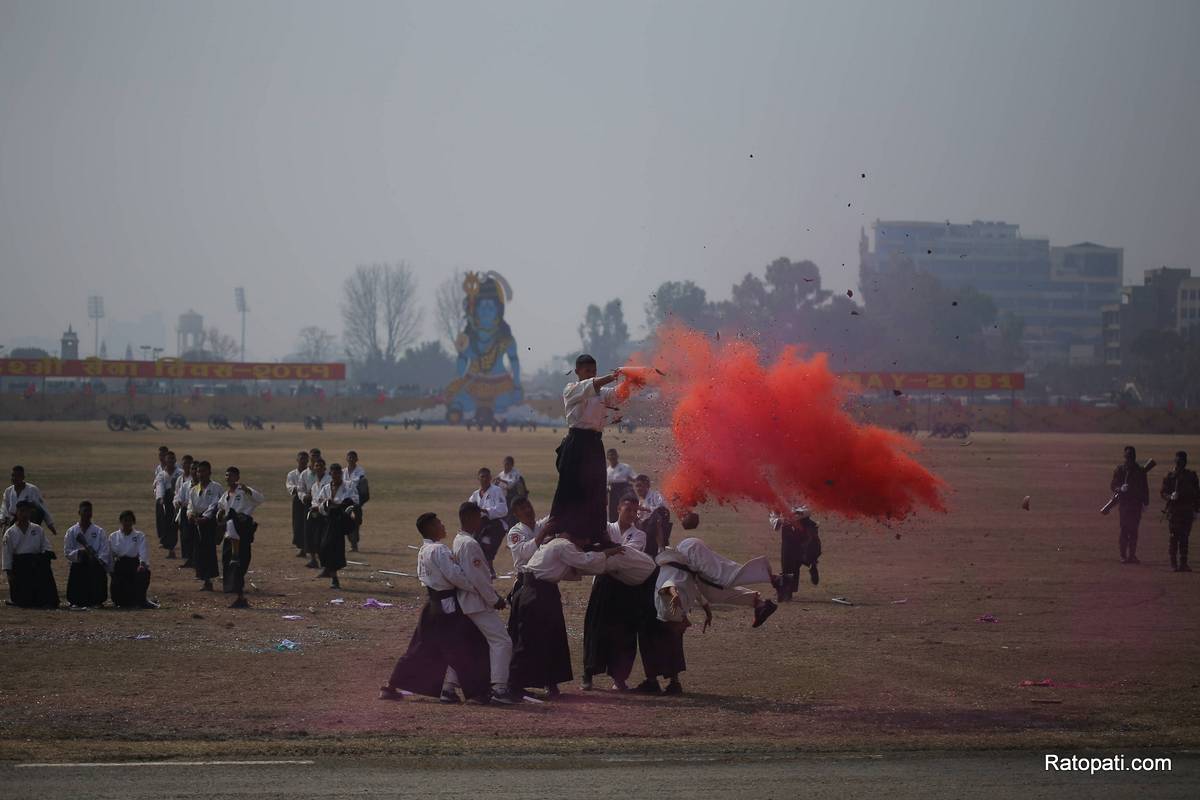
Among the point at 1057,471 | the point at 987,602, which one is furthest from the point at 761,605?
the point at 1057,471

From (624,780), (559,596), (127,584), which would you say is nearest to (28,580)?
(127,584)

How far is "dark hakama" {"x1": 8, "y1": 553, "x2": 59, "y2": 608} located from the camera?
1731 cm

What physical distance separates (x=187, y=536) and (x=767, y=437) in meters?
12.7

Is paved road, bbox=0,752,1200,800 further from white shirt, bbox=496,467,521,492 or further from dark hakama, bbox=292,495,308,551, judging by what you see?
dark hakama, bbox=292,495,308,551

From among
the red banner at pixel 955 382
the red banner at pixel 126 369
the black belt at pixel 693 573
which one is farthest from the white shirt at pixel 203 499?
the red banner at pixel 126 369

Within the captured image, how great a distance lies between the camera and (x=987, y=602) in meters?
18.9

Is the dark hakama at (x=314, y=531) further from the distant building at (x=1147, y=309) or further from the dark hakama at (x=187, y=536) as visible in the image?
the distant building at (x=1147, y=309)

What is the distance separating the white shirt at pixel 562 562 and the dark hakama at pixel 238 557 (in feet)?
23.7

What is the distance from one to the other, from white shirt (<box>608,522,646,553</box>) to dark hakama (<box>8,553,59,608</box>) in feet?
27.4

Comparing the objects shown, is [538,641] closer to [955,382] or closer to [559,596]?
[559,596]

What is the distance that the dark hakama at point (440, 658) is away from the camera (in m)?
12.1

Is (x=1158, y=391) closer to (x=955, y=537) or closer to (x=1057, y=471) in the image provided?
(x=1057, y=471)

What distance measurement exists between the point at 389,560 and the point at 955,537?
1285cm

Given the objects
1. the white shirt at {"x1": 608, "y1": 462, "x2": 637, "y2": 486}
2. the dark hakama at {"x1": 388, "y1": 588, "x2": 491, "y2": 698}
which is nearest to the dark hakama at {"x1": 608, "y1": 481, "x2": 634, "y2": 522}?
the white shirt at {"x1": 608, "y1": 462, "x2": 637, "y2": 486}
